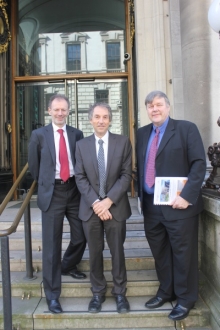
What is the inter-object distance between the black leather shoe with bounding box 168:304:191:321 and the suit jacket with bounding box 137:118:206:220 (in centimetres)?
88

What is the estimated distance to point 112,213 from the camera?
9.05ft

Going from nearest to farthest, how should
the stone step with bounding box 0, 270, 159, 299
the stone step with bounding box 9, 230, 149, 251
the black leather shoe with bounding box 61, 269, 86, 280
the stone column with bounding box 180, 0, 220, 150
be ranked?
the stone step with bounding box 0, 270, 159, 299 < the black leather shoe with bounding box 61, 269, 86, 280 < the stone step with bounding box 9, 230, 149, 251 < the stone column with bounding box 180, 0, 220, 150

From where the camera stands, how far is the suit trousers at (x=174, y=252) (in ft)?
8.91

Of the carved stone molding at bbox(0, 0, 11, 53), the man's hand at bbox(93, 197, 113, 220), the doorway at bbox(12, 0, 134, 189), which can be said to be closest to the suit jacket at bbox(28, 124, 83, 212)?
the man's hand at bbox(93, 197, 113, 220)

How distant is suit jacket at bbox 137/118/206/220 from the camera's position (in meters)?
2.61

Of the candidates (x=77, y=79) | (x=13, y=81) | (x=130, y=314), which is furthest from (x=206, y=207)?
(x=13, y=81)

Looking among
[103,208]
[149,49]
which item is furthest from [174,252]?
[149,49]

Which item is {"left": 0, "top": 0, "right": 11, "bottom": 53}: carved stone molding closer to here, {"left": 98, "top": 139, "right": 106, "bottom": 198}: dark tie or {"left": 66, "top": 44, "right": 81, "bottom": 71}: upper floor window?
{"left": 66, "top": 44, "right": 81, "bottom": 71}: upper floor window

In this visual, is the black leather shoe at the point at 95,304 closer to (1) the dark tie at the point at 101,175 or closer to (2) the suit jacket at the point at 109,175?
(2) the suit jacket at the point at 109,175

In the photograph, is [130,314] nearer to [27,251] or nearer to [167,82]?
[27,251]

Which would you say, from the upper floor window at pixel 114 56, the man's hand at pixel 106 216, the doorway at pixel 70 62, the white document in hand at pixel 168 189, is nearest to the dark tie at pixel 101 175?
the man's hand at pixel 106 216

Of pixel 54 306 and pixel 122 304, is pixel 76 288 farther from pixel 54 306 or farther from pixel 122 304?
pixel 122 304

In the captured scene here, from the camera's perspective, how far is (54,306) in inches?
114

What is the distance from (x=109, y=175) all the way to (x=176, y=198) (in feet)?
2.11
